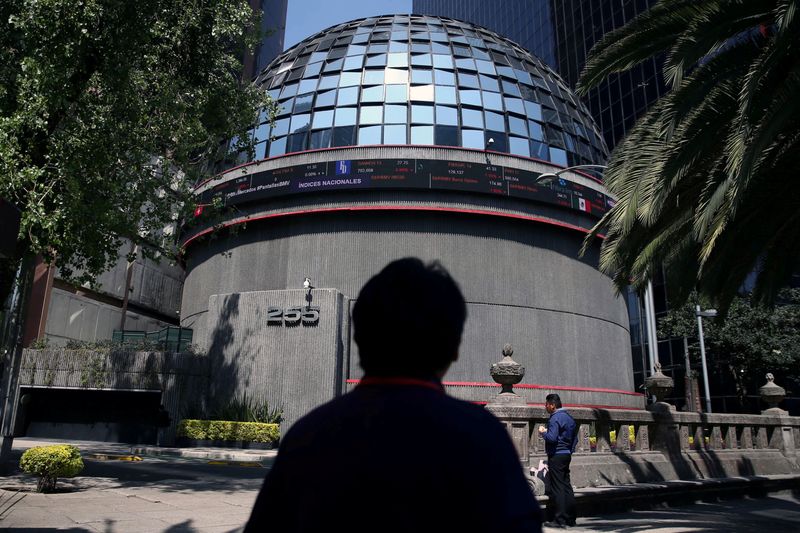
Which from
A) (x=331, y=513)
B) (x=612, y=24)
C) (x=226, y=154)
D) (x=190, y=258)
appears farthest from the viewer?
(x=612, y=24)

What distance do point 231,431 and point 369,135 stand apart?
1624cm

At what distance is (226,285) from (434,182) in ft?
39.5

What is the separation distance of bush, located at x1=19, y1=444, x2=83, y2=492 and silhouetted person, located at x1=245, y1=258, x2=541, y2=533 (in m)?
11.2

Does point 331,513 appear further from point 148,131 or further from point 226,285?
point 226,285

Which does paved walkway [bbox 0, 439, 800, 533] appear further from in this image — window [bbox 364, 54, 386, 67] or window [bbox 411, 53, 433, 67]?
window [bbox 411, 53, 433, 67]

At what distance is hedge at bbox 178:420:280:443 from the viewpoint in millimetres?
22859

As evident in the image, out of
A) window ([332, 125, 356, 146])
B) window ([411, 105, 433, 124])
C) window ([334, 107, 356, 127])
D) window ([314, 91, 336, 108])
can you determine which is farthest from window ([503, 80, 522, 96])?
window ([314, 91, 336, 108])

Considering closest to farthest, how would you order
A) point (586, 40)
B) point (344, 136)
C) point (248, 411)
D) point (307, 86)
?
1. point (248, 411)
2. point (344, 136)
3. point (307, 86)
4. point (586, 40)

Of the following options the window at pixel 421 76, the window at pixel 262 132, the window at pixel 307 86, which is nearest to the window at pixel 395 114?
the window at pixel 421 76

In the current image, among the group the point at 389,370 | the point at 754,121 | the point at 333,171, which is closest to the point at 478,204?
the point at 333,171

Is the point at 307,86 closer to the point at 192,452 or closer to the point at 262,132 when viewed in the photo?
the point at 262,132

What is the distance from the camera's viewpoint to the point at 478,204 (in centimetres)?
2980

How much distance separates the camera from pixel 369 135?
103 feet

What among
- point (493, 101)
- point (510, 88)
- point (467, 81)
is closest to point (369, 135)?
point (467, 81)
